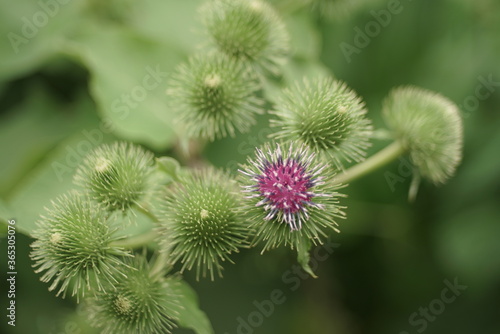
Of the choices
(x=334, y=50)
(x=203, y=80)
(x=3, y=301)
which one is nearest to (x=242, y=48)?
(x=203, y=80)

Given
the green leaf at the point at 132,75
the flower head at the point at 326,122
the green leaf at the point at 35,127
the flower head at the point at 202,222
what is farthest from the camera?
the green leaf at the point at 35,127

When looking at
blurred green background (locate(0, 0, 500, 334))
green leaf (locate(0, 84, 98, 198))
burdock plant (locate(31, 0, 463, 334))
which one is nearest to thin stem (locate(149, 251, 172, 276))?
burdock plant (locate(31, 0, 463, 334))

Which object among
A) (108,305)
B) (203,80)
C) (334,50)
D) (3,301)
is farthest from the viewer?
(334,50)

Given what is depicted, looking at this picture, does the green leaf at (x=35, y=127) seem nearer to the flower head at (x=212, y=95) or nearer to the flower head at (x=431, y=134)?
the flower head at (x=212, y=95)

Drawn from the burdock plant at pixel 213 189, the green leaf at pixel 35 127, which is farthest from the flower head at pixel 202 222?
the green leaf at pixel 35 127

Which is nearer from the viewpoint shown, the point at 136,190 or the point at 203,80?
the point at 136,190

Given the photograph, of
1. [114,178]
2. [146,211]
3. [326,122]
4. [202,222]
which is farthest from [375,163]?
[114,178]

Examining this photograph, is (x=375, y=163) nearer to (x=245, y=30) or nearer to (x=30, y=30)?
(x=245, y=30)

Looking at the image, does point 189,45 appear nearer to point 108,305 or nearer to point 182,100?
point 182,100
